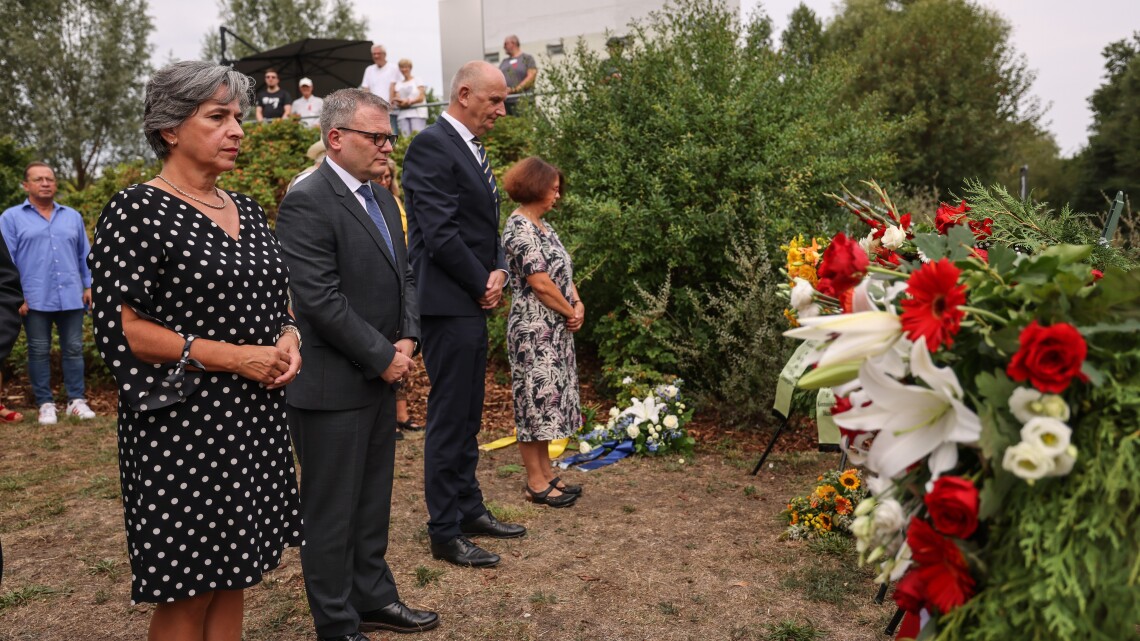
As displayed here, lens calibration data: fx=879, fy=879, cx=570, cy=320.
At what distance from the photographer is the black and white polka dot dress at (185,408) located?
233cm

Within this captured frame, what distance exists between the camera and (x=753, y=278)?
22.8 feet

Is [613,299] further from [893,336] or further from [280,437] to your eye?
[893,336]

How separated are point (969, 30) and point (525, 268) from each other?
25708 mm

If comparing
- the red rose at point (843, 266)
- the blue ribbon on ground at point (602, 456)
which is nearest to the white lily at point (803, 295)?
the red rose at point (843, 266)

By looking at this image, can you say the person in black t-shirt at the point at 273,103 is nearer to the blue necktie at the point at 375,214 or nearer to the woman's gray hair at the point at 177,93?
the blue necktie at the point at 375,214

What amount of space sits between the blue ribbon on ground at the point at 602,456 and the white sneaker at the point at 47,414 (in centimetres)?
475

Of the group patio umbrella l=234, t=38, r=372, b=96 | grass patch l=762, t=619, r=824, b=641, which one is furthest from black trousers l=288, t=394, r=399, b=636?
patio umbrella l=234, t=38, r=372, b=96

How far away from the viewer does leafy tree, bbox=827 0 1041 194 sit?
24972 mm

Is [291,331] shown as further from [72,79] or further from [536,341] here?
[72,79]

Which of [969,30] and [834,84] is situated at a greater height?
[969,30]

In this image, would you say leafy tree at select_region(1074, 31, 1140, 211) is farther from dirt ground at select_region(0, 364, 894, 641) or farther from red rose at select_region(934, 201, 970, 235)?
red rose at select_region(934, 201, 970, 235)

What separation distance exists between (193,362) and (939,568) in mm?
1917

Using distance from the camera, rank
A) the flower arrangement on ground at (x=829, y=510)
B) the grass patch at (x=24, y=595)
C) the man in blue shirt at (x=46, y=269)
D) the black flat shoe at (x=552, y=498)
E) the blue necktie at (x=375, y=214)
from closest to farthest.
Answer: the blue necktie at (x=375, y=214)
the grass patch at (x=24, y=595)
the flower arrangement on ground at (x=829, y=510)
the black flat shoe at (x=552, y=498)
the man in blue shirt at (x=46, y=269)

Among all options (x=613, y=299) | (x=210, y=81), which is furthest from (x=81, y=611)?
(x=613, y=299)
